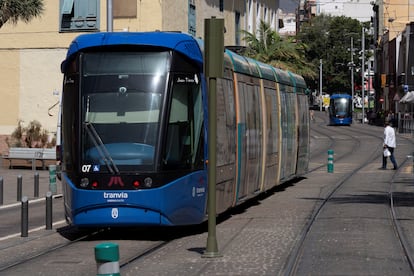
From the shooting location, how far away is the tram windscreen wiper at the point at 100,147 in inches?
529

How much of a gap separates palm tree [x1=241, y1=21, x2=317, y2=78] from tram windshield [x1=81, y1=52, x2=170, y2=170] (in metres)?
34.9

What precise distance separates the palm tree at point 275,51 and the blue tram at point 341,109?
34658 millimetres

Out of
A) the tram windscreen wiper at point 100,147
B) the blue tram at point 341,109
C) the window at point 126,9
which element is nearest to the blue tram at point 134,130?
the tram windscreen wiper at point 100,147

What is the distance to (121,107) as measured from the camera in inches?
537

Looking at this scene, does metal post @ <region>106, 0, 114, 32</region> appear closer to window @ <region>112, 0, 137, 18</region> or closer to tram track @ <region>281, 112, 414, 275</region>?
tram track @ <region>281, 112, 414, 275</region>

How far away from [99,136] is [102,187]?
2.48 ft

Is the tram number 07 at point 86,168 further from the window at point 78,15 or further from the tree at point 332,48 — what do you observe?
the tree at point 332,48

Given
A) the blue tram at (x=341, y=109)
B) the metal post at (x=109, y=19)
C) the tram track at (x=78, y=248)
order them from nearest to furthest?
the tram track at (x=78, y=248) < the metal post at (x=109, y=19) < the blue tram at (x=341, y=109)

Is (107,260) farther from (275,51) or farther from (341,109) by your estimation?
(341,109)

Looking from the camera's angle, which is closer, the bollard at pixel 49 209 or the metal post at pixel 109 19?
the bollard at pixel 49 209

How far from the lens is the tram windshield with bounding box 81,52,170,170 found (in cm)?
1345

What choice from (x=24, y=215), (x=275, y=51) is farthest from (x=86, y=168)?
(x=275, y=51)

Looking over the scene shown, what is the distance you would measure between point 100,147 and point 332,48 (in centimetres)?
11243

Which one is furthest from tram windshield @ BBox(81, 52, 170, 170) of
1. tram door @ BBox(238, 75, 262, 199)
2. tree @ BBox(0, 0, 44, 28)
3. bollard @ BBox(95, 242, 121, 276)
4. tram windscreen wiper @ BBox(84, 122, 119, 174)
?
tree @ BBox(0, 0, 44, 28)
